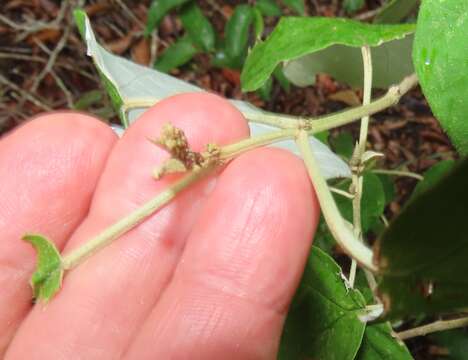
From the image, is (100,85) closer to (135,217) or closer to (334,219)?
(135,217)

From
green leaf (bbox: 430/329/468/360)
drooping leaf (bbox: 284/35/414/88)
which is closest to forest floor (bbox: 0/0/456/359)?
green leaf (bbox: 430/329/468/360)

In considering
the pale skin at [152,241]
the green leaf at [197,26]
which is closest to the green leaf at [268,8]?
the green leaf at [197,26]

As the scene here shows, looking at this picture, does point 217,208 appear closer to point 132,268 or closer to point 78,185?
point 132,268

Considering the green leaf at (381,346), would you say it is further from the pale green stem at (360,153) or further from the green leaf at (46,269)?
the green leaf at (46,269)

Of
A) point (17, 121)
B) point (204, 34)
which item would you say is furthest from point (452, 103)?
point (17, 121)

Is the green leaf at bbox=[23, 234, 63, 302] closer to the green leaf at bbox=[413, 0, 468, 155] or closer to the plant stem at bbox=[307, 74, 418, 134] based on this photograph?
the plant stem at bbox=[307, 74, 418, 134]

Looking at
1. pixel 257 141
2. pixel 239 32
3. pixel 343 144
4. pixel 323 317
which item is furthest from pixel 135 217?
pixel 239 32
